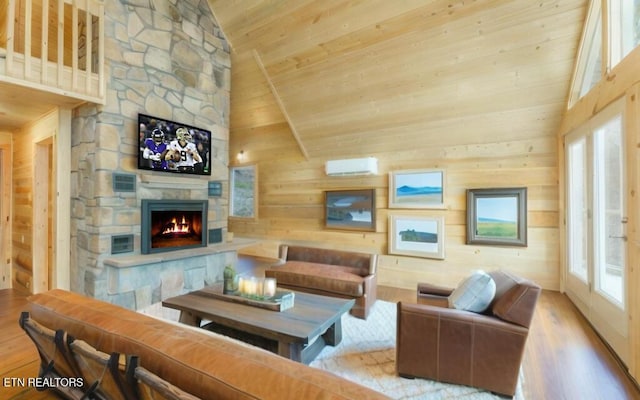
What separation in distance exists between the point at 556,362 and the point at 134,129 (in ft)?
16.4

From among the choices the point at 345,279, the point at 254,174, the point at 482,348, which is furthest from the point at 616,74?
the point at 254,174

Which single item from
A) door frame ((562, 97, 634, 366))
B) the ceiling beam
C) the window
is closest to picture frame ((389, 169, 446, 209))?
door frame ((562, 97, 634, 366))

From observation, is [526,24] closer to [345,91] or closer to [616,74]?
[616,74]

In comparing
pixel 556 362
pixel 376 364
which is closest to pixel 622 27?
pixel 556 362

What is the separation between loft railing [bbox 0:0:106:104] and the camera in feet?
9.05

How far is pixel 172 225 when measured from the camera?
410cm

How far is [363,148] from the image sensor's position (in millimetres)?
4906

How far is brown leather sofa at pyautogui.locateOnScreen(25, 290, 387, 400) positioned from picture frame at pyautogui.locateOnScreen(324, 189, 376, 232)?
4036 millimetres

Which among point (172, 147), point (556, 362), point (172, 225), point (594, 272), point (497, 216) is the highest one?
point (172, 147)

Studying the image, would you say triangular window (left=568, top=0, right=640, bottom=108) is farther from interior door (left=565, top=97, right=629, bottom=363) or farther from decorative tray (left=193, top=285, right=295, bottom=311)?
decorative tray (left=193, top=285, right=295, bottom=311)

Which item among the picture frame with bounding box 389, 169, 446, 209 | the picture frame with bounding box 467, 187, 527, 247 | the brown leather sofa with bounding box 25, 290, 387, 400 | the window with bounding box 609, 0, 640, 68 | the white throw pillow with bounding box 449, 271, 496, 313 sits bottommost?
the white throw pillow with bounding box 449, 271, 496, 313

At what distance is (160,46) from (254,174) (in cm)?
295

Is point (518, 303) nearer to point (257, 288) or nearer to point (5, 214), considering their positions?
point (257, 288)

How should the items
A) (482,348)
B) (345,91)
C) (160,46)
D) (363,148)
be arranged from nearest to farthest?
(482,348)
(160,46)
(345,91)
(363,148)
